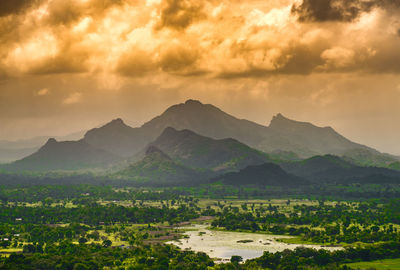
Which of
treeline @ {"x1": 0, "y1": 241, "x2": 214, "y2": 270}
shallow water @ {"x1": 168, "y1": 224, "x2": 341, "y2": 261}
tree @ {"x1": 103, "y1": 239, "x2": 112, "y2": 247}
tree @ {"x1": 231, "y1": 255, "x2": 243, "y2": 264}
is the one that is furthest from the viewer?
tree @ {"x1": 103, "y1": 239, "x2": 112, "y2": 247}

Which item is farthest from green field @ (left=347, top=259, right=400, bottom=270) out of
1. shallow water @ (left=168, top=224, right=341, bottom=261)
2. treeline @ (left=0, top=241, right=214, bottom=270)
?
treeline @ (left=0, top=241, right=214, bottom=270)

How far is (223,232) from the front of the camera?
187m

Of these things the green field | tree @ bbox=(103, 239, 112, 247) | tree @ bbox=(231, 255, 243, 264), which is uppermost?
tree @ bbox=(103, 239, 112, 247)

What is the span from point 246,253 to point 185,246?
19.1 metres

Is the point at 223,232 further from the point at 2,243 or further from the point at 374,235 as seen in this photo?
the point at 2,243

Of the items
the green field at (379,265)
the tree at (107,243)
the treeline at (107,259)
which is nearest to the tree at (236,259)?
the treeline at (107,259)

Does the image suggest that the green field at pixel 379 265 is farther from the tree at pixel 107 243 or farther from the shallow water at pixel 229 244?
the tree at pixel 107 243

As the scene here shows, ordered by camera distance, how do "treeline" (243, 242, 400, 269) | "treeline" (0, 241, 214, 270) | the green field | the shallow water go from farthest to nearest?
the shallow water → the green field → "treeline" (243, 242, 400, 269) → "treeline" (0, 241, 214, 270)

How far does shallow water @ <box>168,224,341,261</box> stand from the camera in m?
146

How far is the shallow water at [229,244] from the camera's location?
146 m

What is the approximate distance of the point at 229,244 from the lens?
160750mm

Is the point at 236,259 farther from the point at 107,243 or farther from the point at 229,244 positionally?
the point at 107,243

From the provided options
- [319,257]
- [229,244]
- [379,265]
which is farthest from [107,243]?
[379,265]

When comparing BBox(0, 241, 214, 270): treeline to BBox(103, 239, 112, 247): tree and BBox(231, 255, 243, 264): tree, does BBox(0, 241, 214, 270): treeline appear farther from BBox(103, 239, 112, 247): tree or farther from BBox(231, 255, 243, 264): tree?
BBox(103, 239, 112, 247): tree
